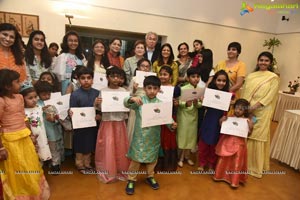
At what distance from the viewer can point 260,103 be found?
267 centimetres

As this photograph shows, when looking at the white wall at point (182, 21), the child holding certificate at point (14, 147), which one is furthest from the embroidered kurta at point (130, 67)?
the white wall at point (182, 21)

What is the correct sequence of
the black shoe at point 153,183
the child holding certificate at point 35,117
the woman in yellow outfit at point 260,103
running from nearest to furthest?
the child holding certificate at point 35,117 → the black shoe at point 153,183 → the woman in yellow outfit at point 260,103

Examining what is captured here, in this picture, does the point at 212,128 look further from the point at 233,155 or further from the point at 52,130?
the point at 52,130

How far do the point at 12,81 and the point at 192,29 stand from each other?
18.1 ft

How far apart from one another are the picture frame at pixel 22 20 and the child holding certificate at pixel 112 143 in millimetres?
3447

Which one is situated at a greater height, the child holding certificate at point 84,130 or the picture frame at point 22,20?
the picture frame at point 22,20

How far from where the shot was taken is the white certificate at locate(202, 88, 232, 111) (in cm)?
247

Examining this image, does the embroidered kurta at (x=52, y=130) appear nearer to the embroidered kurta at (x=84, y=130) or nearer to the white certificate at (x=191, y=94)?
the embroidered kurta at (x=84, y=130)

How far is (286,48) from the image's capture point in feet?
23.1

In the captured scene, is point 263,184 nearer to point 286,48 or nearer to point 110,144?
point 110,144

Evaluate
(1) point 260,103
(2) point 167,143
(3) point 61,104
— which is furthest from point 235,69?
(3) point 61,104

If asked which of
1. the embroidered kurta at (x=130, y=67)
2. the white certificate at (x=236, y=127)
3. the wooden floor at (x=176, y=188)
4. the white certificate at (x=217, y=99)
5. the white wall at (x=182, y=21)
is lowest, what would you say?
the wooden floor at (x=176, y=188)

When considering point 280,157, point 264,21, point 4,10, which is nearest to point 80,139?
point 280,157

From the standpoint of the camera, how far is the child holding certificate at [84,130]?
231 centimetres
